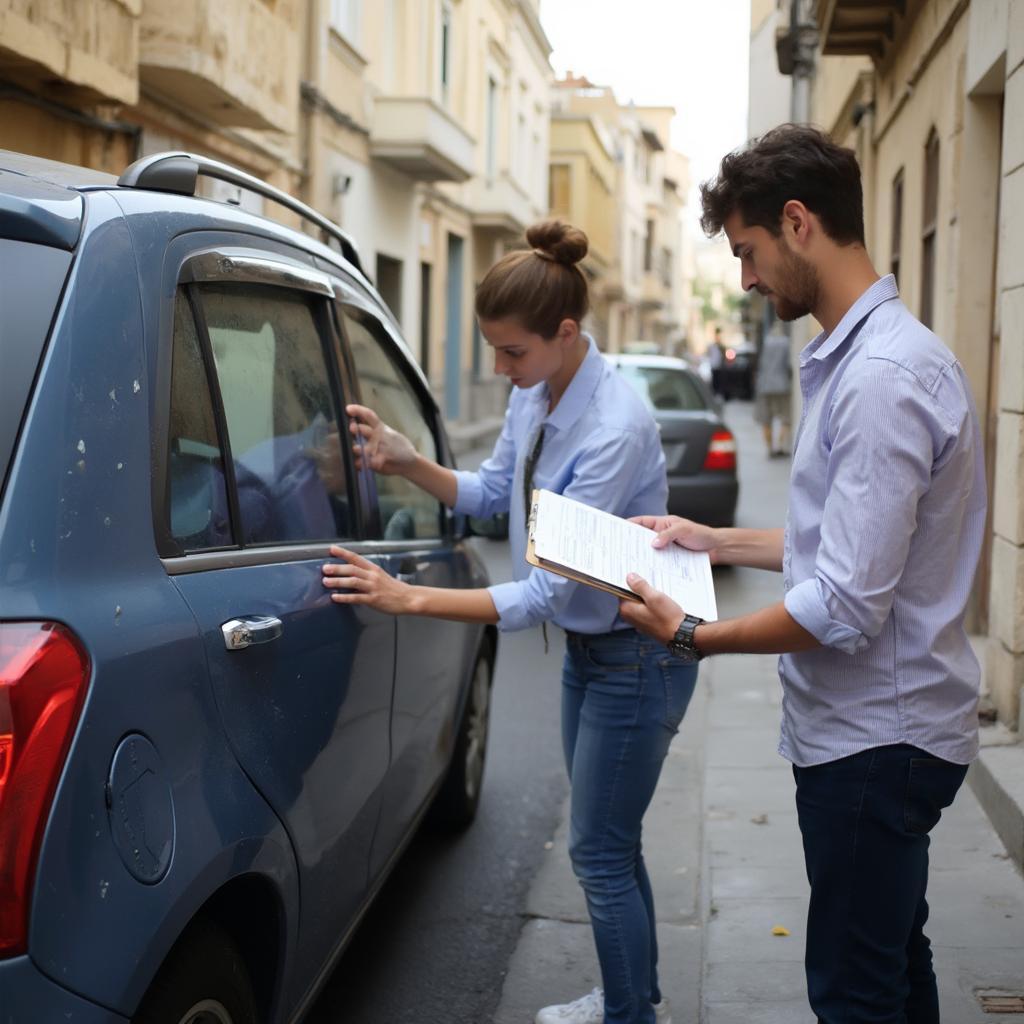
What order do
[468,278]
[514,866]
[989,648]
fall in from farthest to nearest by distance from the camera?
[468,278] < [989,648] < [514,866]

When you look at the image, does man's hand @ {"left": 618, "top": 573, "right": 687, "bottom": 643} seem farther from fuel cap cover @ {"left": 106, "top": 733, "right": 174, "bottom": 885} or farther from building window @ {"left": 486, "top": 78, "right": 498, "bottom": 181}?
building window @ {"left": 486, "top": 78, "right": 498, "bottom": 181}

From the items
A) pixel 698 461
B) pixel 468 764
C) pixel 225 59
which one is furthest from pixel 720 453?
pixel 468 764

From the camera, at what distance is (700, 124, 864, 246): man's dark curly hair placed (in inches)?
88.2

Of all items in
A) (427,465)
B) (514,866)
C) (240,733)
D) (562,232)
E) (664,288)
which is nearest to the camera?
(240,733)

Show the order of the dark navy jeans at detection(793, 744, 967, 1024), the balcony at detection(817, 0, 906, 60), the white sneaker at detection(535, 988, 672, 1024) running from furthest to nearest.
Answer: the balcony at detection(817, 0, 906, 60), the white sneaker at detection(535, 988, 672, 1024), the dark navy jeans at detection(793, 744, 967, 1024)

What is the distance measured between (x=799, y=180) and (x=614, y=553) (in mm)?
734

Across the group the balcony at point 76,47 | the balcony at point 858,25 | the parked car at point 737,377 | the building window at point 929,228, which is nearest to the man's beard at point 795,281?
the building window at point 929,228

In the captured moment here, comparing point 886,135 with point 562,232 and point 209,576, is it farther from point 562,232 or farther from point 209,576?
point 209,576

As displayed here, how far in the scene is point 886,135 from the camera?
11.9 m

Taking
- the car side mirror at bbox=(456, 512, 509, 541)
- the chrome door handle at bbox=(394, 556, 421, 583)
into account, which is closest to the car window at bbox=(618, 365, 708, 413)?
the car side mirror at bbox=(456, 512, 509, 541)

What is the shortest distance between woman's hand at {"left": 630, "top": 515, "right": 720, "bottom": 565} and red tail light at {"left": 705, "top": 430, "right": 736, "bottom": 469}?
808 centimetres

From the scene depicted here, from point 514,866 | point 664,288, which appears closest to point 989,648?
point 514,866

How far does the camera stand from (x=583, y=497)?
298 centimetres

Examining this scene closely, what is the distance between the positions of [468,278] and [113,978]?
26.3m
